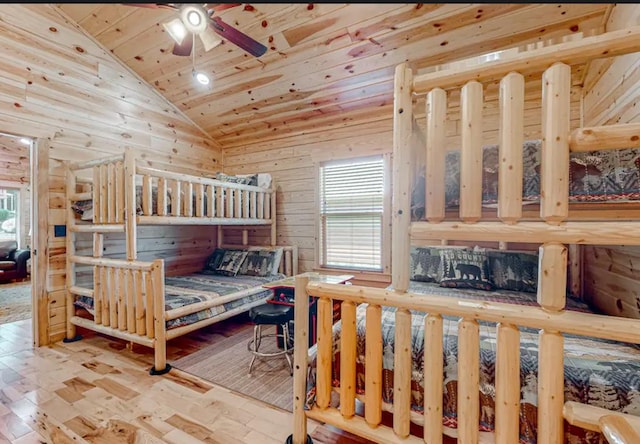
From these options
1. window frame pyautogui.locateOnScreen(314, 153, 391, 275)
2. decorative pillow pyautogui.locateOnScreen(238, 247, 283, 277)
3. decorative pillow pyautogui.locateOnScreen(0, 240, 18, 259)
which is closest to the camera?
window frame pyautogui.locateOnScreen(314, 153, 391, 275)

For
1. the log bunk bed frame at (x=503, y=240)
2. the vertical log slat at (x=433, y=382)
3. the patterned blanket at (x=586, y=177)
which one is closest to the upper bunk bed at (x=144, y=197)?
the log bunk bed frame at (x=503, y=240)

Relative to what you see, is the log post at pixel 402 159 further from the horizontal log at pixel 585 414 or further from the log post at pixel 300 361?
the horizontal log at pixel 585 414

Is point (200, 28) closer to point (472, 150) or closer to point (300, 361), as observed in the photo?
point (472, 150)

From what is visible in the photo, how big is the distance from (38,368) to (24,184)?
19.3 ft

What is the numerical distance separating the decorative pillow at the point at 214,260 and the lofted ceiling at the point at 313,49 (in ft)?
5.61

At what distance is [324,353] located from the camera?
162cm

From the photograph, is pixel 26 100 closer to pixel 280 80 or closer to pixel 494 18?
pixel 280 80

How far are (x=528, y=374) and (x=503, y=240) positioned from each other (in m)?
0.57

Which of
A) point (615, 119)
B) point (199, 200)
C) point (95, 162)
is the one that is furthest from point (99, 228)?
point (615, 119)

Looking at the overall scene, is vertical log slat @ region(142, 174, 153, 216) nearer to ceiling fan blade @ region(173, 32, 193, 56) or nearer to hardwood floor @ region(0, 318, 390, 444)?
ceiling fan blade @ region(173, 32, 193, 56)

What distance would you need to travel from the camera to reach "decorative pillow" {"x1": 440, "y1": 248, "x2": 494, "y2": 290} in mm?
2689

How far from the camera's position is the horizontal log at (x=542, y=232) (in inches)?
44.9

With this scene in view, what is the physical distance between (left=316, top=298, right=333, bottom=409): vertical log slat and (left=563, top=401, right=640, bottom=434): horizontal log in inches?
38.3

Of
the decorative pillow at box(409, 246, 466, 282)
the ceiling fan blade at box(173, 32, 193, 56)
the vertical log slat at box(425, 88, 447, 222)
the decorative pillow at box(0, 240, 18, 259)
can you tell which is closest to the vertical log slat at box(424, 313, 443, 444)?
the vertical log slat at box(425, 88, 447, 222)
